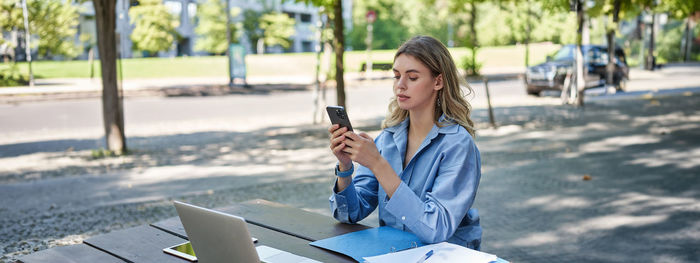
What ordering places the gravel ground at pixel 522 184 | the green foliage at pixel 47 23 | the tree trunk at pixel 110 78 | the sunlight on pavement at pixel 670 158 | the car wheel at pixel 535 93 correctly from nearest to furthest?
the gravel ground at pixel 522 184 < the sunlight on pavement at pixel 670 158 < the tree trunk at pixel 110 78 < the green foliage at pixel 47 23 < the car wheel at pixel 535 93

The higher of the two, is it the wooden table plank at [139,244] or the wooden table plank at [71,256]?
the wooden table plank at [71,256]

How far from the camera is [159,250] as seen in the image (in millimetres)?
2477

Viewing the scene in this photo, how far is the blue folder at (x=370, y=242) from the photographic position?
7.57ft

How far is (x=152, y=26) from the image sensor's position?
1522 inches

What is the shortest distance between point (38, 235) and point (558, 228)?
14.4ft

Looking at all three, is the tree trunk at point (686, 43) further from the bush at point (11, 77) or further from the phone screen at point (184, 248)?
the phone screen at point (184, 248)

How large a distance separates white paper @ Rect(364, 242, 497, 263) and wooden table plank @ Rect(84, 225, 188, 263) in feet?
2.45

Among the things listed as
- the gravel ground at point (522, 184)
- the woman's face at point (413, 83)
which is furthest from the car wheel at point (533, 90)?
the woman's face at point (413, 83)

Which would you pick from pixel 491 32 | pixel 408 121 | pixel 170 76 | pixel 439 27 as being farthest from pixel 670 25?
pixel 408 121

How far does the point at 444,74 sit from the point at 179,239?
126 centimetres

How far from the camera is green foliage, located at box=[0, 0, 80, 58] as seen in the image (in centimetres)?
2017

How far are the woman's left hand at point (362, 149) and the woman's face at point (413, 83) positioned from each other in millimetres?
344

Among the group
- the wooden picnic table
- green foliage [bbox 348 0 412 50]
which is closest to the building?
green foliage [bbox 348 0 412 50]

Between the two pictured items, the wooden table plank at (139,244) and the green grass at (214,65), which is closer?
the wooden table plank at (139,244)
